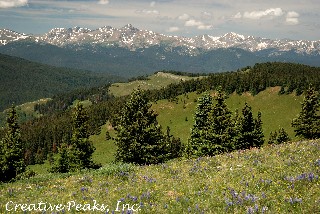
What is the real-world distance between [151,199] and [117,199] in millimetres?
1224

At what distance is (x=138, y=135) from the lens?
158ft

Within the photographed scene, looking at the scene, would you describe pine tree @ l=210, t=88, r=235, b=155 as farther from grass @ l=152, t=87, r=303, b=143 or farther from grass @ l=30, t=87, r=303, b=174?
grass @ l=30, t=87, r=303, b=174

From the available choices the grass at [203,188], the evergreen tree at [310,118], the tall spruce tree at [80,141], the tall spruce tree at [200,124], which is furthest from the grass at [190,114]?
the grass at [203,188]

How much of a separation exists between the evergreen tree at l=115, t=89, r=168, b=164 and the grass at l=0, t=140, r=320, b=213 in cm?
3196

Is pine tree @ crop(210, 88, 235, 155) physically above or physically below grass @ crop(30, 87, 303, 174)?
above

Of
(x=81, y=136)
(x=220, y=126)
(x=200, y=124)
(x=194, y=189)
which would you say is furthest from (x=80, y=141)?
(x=194, y=189)

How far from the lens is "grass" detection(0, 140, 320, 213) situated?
28.2 feet

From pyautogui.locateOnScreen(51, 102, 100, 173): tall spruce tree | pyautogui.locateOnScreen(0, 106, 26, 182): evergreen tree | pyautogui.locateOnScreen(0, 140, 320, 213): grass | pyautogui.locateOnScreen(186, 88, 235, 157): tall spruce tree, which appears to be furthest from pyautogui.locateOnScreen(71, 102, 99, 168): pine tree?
pyautogui.locateOnScreen(0, 140, 320, 213): grass

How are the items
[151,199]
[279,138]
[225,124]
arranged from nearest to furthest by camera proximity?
1. [151,199]
2. [225,124]
3. [279,138]

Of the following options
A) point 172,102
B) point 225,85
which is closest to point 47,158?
point 172,102

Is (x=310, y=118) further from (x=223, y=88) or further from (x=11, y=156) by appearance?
(x=223, y=88)

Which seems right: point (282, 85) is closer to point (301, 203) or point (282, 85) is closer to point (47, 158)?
point (47, 158)

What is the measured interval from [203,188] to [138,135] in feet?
124

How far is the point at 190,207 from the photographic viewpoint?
8.71 meters
